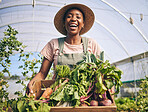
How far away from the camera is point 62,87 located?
1.09 metres

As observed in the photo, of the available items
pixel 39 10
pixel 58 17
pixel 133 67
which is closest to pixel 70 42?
pixel 58 17

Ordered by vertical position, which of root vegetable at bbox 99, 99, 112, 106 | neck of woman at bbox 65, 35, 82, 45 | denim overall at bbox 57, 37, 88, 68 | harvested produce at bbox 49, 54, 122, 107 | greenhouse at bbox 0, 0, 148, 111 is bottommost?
root vegetable at bbox 99, 99, 112, 106

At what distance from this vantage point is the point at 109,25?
7.98 m

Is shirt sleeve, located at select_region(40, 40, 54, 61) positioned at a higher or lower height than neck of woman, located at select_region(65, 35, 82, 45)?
lower

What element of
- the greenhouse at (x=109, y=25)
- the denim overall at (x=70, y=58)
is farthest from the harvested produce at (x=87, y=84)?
the greenhouse at (x=109, y=25)

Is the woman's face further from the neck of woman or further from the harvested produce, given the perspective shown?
the harvested produce

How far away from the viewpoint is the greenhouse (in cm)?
634

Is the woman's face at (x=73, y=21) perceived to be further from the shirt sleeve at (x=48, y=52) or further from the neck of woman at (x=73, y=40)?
the shirt sleeve at (x=48, y=52)

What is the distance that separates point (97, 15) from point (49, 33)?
358cm

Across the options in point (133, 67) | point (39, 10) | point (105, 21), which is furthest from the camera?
point (133, 67)

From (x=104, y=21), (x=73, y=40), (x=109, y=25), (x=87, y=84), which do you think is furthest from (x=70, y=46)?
(x=109, y=25)

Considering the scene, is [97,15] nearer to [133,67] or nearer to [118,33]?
[118,33]

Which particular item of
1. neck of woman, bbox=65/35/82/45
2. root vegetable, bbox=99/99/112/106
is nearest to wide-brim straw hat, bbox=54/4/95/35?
neck of woman, bbox=65/35/82/45

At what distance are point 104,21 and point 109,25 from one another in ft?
1.17
